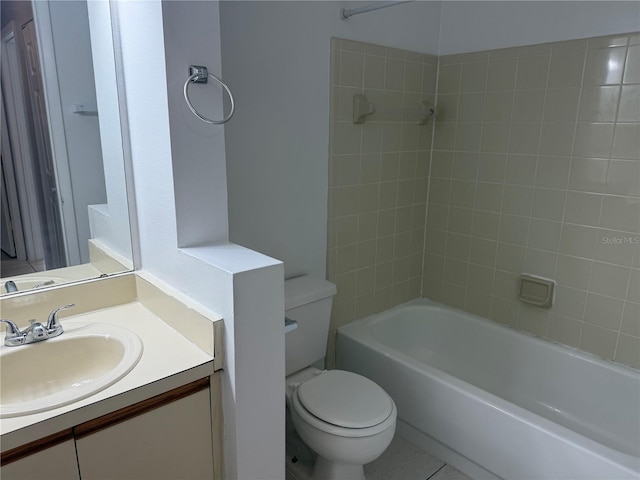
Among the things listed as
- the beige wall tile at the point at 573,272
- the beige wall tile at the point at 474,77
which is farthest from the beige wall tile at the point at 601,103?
the beige wall tile at the point at 573,272

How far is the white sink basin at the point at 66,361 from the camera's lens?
116cm

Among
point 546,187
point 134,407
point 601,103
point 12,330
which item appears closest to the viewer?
point 134,407

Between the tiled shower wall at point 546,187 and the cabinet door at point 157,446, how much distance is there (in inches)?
70.6

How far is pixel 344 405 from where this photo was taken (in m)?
1.68

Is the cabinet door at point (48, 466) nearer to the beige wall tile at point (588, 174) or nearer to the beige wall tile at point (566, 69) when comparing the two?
the beige wall tile at point (588, 174)

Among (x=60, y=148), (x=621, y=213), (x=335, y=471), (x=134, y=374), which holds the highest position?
(x=60, y=148)

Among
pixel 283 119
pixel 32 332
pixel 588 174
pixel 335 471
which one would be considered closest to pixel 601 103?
pixel 588 174

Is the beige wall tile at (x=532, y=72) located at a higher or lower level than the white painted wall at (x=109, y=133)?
higher

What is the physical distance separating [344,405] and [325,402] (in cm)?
7

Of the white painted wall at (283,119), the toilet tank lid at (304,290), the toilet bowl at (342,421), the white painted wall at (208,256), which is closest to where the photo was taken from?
the white painted wall at (208,256)

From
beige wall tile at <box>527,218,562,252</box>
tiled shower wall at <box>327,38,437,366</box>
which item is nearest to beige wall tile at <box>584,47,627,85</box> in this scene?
beige wall tile at <box>527,218,562,252</box>

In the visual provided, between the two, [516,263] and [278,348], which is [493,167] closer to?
[516,263]

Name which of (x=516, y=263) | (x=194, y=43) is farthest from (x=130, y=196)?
(x=516, y=263)

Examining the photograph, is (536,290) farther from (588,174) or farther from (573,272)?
(588,174)
